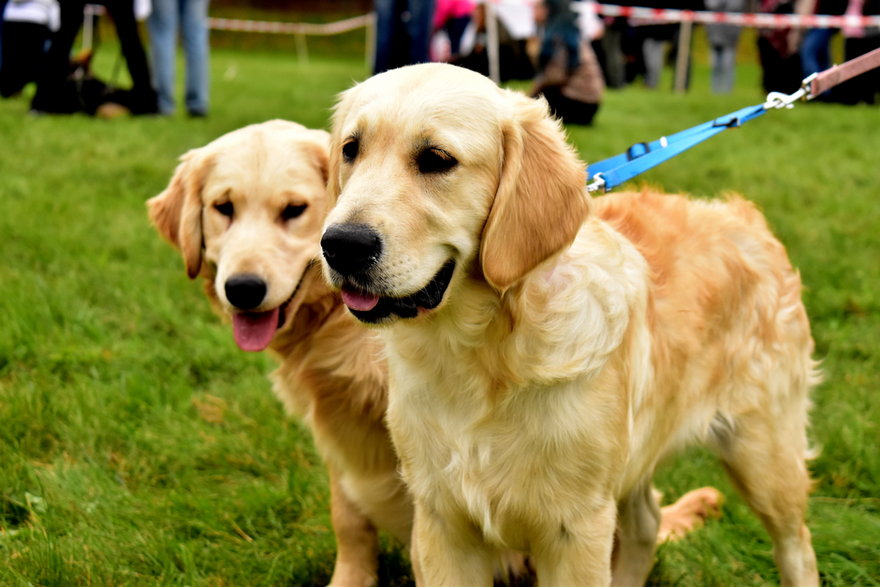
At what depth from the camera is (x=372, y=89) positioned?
8.16 ft

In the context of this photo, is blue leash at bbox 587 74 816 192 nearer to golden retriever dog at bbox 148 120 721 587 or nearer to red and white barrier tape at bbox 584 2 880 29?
golden retriever dog at bbox 148 120 721 587

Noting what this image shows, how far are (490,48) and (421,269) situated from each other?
1207 cm

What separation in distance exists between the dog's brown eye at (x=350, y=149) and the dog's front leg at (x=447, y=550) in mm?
955

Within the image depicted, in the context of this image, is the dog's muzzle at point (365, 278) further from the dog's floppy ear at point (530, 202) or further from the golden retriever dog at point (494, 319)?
the dog's floppy ear at point (530, 202)

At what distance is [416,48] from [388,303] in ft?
23.4

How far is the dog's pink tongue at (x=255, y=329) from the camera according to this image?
3.26 m

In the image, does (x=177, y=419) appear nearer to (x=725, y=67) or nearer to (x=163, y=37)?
(x=163, y=37)

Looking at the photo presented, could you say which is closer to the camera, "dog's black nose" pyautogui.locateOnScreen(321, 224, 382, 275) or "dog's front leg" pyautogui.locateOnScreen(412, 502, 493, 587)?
"dog's black nose" pyautogui.locateOnScreen(321, 224, 382, 275)

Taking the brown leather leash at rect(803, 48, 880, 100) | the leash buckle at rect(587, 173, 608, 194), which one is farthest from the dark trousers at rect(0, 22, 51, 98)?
the brown leather leash at rect(803, 48, 880, 100)

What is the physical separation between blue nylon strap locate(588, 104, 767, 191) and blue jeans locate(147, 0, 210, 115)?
777 cm

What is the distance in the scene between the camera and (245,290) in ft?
10.4

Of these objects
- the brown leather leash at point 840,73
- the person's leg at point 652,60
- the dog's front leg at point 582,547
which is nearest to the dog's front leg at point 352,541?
the dog's front leg at point 582,547

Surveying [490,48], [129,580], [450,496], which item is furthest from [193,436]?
[490,48]

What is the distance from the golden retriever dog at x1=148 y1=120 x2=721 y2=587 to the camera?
3221 millimetres
